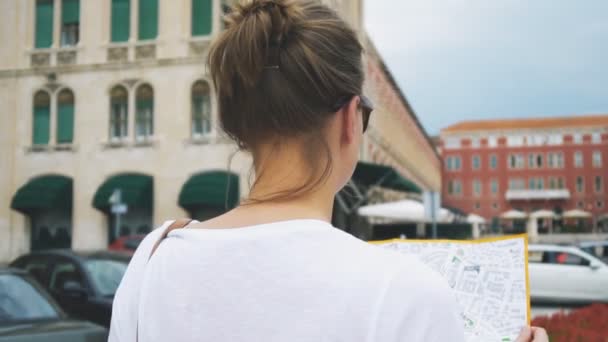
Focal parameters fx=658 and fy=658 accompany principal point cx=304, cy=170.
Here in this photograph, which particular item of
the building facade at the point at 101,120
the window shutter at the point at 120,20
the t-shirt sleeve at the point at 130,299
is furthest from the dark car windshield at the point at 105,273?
the window shutter at the point at 120,20

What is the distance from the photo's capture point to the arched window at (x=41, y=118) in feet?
88.0

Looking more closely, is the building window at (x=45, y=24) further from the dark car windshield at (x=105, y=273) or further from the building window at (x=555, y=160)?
the building window at (x=555, y=160)

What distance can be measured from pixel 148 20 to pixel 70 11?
11.9ft

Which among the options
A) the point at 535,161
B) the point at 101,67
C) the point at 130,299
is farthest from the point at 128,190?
the point at 535,161

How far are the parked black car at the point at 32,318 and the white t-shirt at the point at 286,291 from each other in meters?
4.42

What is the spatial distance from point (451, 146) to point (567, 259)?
254ft

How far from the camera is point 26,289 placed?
619 cm

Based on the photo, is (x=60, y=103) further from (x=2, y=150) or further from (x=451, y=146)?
(x=451, y=146)

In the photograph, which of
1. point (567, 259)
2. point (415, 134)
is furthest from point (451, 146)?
point (567, 259)

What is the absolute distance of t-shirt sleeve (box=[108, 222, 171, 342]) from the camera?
4.14 feet

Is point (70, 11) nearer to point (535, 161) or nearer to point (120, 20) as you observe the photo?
point (120, 20)

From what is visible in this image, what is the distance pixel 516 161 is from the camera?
299 ft

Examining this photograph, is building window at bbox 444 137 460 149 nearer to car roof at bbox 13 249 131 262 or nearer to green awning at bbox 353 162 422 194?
green awning at bbox 353 162 422 194

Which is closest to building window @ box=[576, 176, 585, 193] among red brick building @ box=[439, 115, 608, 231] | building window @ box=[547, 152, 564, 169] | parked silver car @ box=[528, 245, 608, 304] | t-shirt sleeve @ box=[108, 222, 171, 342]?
red brick building @ box=[439, 115, 608, 231]
